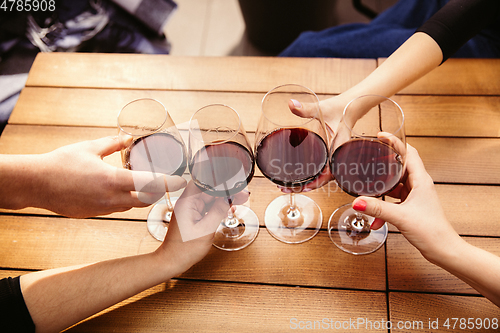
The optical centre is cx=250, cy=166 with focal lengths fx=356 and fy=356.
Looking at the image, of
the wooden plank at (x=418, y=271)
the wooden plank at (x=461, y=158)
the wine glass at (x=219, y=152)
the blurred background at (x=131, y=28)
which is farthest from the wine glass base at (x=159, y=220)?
the blurred background at (x=131, y=28)

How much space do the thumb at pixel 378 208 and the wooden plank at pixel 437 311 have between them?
22 cm

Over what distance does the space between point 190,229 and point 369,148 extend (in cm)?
47

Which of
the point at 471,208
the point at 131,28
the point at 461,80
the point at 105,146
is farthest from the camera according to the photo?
the point at 131,28

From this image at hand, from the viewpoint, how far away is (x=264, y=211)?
1.04m

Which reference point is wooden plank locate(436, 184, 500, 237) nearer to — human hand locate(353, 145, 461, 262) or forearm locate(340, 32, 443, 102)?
human hand locate(353, 145, 461, 262)

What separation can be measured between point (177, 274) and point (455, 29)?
108 cm

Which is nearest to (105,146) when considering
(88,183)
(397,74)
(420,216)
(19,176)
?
(88,183)

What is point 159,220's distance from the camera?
105 centimetres

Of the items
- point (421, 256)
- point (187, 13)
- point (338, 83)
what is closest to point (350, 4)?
point (187, 13)

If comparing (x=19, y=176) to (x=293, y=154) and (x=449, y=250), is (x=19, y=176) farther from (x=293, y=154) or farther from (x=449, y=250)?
(x=449, y=250)

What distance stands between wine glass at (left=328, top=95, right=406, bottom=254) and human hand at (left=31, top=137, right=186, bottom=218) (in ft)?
1.25

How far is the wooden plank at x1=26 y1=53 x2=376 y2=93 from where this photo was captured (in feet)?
4.12

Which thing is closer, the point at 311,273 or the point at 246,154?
the point at 246,154

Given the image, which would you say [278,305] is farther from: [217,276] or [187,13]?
[187,13]
